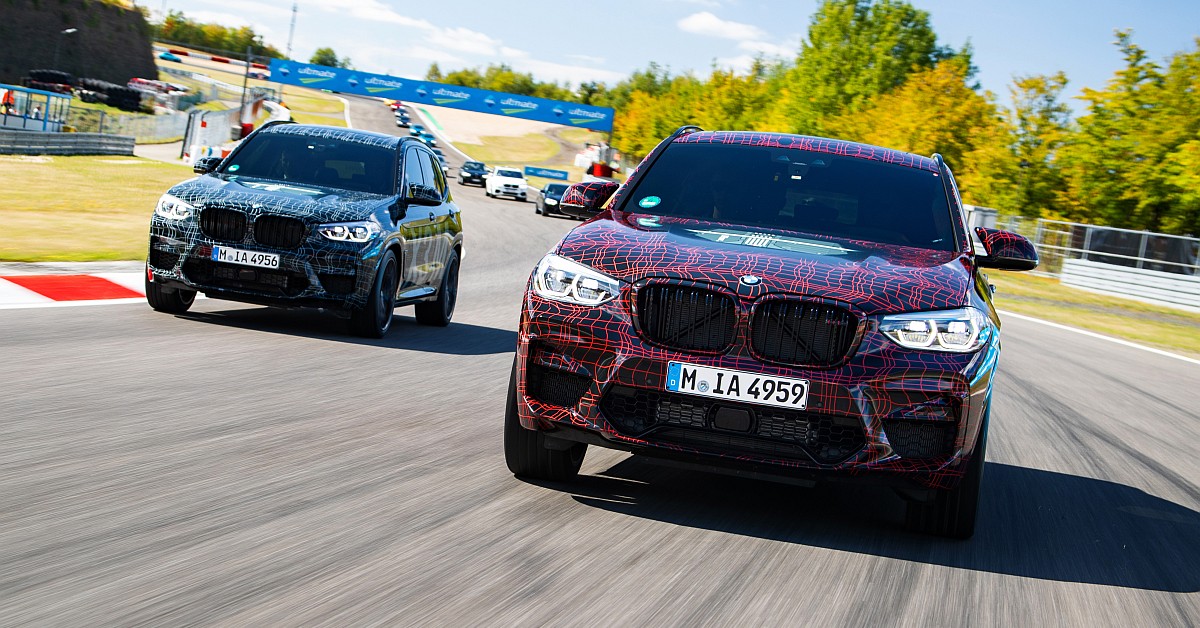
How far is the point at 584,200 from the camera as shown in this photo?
6336 millimetres

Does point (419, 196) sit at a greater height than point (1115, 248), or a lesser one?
lesser

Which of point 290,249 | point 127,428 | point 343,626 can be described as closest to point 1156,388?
point 290,249

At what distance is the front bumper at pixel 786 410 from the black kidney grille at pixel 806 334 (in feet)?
0.15

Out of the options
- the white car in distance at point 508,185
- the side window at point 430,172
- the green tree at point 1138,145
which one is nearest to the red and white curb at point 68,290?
the side window at point 430,172

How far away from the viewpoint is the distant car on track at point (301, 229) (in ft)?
31.0

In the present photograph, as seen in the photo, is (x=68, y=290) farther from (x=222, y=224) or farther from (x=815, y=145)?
(x=815, y=145)

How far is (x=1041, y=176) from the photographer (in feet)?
153

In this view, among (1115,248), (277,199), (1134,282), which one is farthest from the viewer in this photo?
(1115,248)

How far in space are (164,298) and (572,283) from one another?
6062 millimetres

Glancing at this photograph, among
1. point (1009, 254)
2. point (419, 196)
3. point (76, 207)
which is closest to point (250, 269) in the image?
point (419, 196)

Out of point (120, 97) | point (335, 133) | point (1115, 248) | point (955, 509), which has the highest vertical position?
point (120, 97)

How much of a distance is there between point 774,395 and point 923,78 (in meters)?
59.3

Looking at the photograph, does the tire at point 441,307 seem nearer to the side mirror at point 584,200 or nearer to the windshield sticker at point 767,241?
the side mirror at point 584,200

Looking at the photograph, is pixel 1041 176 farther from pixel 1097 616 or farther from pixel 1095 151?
pixel 1097 616
